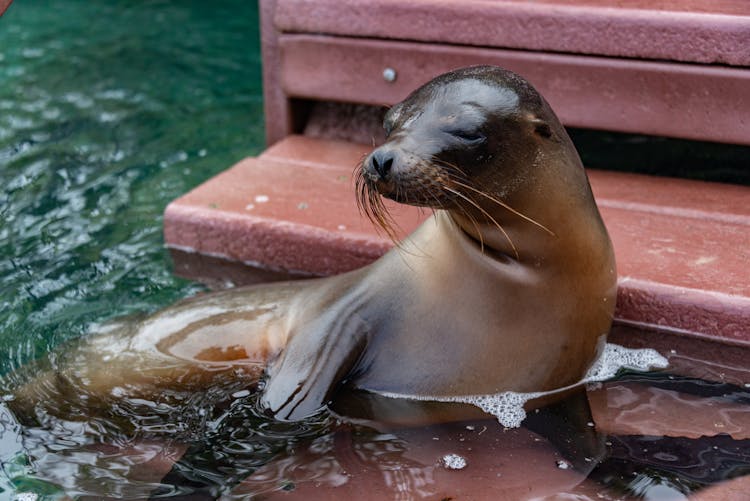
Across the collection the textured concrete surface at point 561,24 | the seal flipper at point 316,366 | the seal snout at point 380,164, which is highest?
the textured concrete surface at point 561,24

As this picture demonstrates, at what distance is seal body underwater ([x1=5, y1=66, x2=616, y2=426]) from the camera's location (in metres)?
2.46

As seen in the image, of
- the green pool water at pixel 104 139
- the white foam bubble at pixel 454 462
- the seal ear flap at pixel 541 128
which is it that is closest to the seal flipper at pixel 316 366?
the white foam bubble at pixel 454 462

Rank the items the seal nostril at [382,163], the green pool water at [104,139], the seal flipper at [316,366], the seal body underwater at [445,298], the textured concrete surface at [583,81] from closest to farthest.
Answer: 1. the seal nostril at [382,163]
2. the seal body underwater at [445,298]
3. the seal flipper at [316,366]
4. the green pool water at [104,139]
5. the textured concrete surface at [583,81]

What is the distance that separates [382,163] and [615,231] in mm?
1467

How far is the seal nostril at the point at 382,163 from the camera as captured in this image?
236 cm

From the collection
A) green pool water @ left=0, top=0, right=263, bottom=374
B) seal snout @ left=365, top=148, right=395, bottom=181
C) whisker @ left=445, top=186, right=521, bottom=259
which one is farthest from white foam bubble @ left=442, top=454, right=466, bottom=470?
green pool water @ left=0, top=0, right=263, bottom=374

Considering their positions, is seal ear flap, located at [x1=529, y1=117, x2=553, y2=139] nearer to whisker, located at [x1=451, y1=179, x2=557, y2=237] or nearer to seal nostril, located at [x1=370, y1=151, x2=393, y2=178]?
whisker, located at [x1=451, y1=179, x2=557, y2=237]

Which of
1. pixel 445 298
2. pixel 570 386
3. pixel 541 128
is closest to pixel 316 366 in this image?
pixel 445 298

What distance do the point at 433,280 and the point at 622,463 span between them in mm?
744

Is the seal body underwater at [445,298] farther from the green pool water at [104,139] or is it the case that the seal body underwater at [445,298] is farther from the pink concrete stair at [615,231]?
the green pool water at [104,139]

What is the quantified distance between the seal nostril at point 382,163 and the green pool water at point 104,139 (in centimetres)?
149

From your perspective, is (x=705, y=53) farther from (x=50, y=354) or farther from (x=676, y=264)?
(x=50, y=354)

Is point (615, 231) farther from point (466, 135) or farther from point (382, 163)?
point (382, 163)

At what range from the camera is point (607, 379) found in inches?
117
